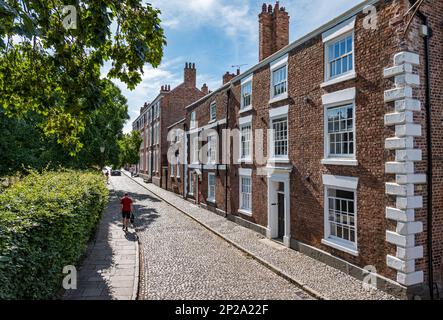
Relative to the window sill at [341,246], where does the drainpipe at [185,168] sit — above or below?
above

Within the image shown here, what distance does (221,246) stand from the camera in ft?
43.4

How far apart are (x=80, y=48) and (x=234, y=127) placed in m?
11.7

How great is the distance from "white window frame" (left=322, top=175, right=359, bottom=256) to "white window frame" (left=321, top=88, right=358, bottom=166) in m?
0.55

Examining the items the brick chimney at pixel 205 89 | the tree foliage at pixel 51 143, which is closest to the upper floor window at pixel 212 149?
the tree foliage at pixel 51 143

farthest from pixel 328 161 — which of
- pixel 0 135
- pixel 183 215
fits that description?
pixel 0 135

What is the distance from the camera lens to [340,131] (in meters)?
10.2

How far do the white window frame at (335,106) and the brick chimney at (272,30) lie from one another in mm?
6467

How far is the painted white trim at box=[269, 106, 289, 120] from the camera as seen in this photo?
1312 cm

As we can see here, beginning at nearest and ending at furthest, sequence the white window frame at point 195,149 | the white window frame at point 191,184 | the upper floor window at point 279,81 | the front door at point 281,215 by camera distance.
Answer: the upper floor window at point 279,81, the front door at point 281,215, the white window frame at point 195,149, the white window frame at point 191,184

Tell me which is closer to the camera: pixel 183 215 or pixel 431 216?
pixel 431 216

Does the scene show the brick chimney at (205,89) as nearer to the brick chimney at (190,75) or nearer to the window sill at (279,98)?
the brick chimney at (190,75)

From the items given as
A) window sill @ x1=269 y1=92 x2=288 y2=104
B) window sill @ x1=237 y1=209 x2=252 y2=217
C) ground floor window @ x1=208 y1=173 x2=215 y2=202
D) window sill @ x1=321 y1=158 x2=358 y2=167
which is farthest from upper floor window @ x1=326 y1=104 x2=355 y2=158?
ground floor window @ x1=208 y1=173 x2=215 y2=202

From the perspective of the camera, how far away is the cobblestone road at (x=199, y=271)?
27.5 ft
